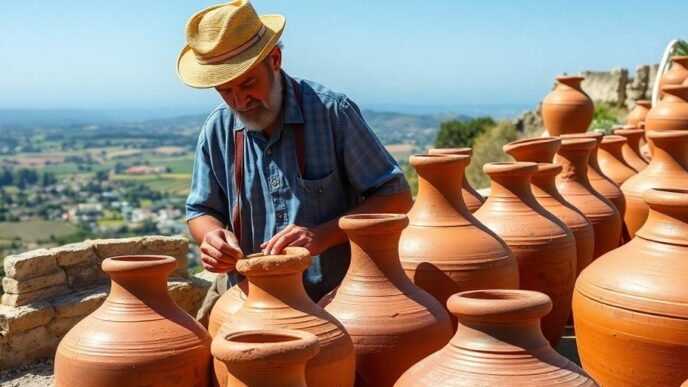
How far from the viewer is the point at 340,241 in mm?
4008

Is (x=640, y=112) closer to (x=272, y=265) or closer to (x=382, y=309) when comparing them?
(x=382, y=309)

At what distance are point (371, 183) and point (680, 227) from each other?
136cm

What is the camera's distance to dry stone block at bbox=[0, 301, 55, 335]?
21.1 ft

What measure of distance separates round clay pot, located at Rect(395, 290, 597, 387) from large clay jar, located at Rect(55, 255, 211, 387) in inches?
36.6

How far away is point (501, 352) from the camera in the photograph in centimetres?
265

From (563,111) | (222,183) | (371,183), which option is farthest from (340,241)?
(563,111)

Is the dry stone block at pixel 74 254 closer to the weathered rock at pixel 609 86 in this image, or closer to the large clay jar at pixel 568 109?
the large clay jar at pixel 568 109

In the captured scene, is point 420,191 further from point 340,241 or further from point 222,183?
point 222,183

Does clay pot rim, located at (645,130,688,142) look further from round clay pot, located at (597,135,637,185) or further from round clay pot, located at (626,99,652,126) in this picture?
round clay pot, located at (626,99,652,126)

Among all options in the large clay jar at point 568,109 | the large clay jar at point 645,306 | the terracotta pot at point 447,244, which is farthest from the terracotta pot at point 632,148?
the large clay jar at point 645,306

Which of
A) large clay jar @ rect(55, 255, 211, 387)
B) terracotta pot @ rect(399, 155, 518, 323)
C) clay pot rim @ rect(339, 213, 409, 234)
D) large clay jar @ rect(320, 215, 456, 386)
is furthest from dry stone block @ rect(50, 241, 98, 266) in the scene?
clay pot rim @ rect(339, 213, 409, 234)

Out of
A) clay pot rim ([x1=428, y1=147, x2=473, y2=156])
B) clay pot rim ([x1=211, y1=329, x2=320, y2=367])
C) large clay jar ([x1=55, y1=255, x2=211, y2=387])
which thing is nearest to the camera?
clay pot rim ([x1=211, y1=329, x2=320, y2=367])

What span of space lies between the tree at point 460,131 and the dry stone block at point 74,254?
26.5m

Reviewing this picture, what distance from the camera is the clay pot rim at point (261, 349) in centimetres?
253
